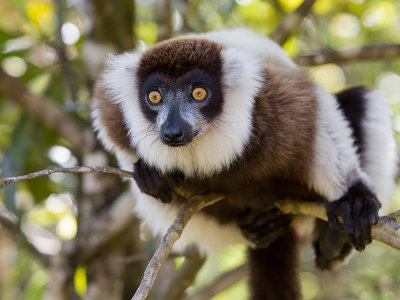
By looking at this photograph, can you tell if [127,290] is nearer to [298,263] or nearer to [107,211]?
[107,211]

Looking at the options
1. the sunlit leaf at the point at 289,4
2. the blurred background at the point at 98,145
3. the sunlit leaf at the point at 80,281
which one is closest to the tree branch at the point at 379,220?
the blurred background at the point at 98,145

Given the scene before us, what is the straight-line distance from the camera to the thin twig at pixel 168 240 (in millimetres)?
2234

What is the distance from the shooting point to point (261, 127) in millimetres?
3184

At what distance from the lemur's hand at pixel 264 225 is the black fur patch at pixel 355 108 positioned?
0.80 m

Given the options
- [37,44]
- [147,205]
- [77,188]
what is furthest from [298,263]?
[37,44]

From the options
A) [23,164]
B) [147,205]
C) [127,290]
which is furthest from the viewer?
[127,290]

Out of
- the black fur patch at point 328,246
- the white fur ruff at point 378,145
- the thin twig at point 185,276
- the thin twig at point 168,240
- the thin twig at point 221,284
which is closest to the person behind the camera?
the thin twig at point 168,240

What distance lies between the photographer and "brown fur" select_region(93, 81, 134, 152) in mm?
3438

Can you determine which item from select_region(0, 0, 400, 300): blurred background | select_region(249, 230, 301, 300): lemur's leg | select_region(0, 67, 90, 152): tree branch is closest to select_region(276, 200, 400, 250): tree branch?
select_region(249, 230, 301, 300): lemur's leg

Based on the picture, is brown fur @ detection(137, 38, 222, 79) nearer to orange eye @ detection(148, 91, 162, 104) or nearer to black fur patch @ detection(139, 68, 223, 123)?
black fur patch @ detection(139, 68, 223, 123)

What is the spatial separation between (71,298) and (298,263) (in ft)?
7.66

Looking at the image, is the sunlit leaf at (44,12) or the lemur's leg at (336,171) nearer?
the lemur's leg at (336,171)

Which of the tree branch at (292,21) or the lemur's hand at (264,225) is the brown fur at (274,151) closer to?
the lemur's hand at (264,225)

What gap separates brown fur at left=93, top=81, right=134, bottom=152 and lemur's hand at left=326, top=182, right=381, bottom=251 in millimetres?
1329
